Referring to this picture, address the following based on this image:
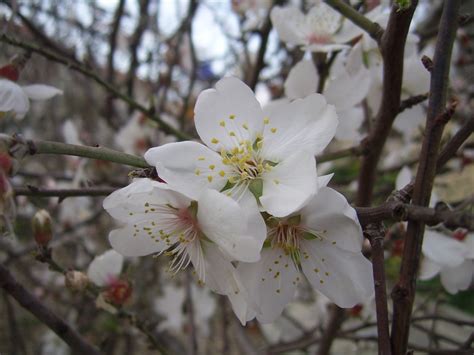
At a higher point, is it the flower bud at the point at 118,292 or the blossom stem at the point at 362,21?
the blossom stem at the point at 362,21

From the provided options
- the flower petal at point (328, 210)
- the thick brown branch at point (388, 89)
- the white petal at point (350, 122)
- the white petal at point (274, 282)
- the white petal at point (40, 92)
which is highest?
the white petal at point (350, 122)

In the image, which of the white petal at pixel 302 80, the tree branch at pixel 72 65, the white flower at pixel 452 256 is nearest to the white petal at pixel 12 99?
the tree branch at pixel 72 65

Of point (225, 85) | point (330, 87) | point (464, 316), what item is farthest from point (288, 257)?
point (464, 316)

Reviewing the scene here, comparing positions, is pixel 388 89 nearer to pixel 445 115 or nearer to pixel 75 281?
pixel 445 115

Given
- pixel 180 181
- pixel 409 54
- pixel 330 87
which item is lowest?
pixel 180 181

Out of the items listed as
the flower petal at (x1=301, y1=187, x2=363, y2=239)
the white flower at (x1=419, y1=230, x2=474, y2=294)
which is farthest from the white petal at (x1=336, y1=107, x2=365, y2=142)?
the flower petal at (x1=301, y1=187, x2=363, y2=239)

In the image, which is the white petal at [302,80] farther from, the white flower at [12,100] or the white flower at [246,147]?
the white flower at [12,100]

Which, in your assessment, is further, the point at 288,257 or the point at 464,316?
the point at 464,316

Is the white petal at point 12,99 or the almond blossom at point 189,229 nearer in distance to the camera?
the almond blossom at point 189,229

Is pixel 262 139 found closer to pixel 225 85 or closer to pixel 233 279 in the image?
pixel 225 85
